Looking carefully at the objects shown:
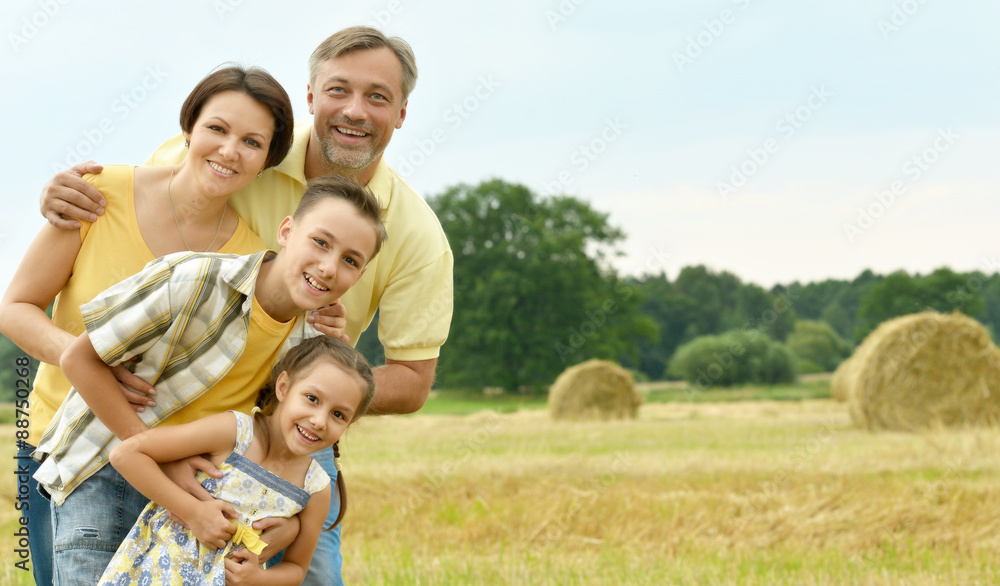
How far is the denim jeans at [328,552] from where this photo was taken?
344cm

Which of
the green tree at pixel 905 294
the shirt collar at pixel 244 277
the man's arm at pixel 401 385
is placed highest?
the green tree at pixel 905 294

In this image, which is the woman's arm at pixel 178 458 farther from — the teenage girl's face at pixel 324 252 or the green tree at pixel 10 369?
the green tree at pixel 10 369

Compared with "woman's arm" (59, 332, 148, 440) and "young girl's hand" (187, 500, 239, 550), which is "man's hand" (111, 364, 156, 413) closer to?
"woman's arm" (59, 332, 148, 440)

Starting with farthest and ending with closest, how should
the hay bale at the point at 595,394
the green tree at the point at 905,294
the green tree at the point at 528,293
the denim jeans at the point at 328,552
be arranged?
the green tree at the point at 905,294
the green tree at the point at 528,293
the hay bale at the point at 595,394
the denim jeans at the point at 328,552

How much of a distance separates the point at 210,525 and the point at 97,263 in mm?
916

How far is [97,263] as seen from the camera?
116 inches

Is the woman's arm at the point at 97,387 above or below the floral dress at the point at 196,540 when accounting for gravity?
above

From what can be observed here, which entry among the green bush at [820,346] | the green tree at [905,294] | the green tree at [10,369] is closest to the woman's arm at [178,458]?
the green tree at [10,369]

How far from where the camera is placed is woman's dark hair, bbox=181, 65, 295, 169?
3016mm

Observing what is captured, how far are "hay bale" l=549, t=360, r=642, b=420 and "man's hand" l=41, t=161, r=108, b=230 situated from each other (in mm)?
15532

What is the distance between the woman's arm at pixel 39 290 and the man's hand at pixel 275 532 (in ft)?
2.63

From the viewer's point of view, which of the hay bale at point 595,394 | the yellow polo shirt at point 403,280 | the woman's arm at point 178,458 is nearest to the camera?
the woman's arm at point 178,458

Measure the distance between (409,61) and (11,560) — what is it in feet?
13.7

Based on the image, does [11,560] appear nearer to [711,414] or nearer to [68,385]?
[68,385]
